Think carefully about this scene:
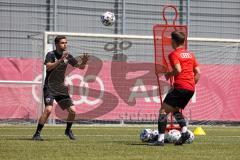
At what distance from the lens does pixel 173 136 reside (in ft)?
41.2

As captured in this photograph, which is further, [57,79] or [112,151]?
[57,79]

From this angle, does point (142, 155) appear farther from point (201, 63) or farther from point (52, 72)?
point (201, 63)

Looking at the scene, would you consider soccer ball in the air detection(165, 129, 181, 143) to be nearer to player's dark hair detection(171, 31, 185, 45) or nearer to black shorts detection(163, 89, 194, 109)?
black shorts detection(163, 89, 194, 109)

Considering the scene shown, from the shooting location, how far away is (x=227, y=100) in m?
23.3

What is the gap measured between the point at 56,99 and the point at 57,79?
41 centimetres

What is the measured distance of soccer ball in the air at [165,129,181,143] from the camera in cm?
1252

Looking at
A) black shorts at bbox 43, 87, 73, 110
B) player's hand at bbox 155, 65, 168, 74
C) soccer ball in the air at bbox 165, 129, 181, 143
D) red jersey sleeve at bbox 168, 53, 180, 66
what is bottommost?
soccer ball in the air at bbox 165, 129, 181, 143

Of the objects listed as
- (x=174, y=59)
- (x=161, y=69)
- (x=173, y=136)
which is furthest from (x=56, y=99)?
(x=174, y=59)

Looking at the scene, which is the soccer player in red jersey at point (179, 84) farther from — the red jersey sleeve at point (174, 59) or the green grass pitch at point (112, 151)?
the green grass pitch at point (112, 151)

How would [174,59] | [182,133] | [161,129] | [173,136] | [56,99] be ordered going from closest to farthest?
1. [174,59]
2. [161,129]
3. [182,133]
4. [173,136]
5. [56,99]

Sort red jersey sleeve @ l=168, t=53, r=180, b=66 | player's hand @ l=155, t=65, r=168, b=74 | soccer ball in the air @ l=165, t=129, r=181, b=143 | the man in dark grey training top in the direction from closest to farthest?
red jersey sleeve @ l=168, t=53, r=180, b=66
soccer ball in the air @ l=165, t=129, r=181, b=143
the man in dark grey training top
player's hand @ l=155, t=65, r=168, b=74

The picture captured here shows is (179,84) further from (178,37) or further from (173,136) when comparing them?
(173,136)

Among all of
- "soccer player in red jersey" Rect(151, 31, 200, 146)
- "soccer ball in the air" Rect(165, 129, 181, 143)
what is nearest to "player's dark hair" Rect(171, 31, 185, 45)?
"soccer player in red jersey" Rect(151, 31, 200, 146)

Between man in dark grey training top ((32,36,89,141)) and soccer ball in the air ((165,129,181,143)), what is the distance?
79.5 inches
